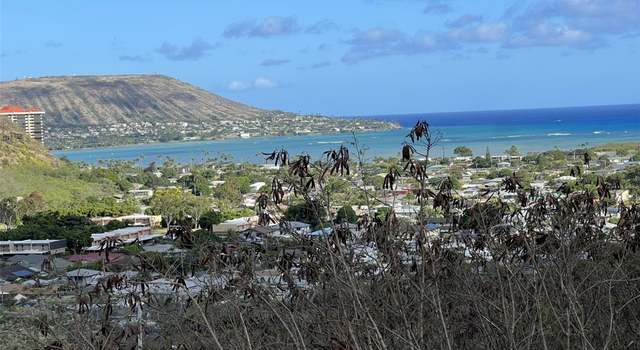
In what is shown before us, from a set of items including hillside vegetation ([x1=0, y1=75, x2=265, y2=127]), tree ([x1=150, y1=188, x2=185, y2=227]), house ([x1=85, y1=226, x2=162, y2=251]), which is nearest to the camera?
house ([x1=85, y1=226, x2=162, y2=251])

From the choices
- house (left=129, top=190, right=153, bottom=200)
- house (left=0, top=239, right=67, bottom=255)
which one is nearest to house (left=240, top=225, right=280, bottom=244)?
house (left=0, top=239, right=67, bottom=255)

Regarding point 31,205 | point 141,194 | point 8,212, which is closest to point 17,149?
point 141,194

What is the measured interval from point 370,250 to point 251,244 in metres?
0.76

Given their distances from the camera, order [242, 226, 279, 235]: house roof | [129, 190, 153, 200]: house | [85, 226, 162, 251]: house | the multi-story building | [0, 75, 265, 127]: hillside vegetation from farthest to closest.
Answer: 1. [0, 75, 265, 127]: hillside vegetation
2. the multi-story building
3. [129, 190, 153, 200]: house
4. [242, 226, 279, 235]: house roof
5. [85, 226, 162, 251]: house

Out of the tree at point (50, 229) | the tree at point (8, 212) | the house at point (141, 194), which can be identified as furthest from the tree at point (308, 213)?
the house at point (141, 194)

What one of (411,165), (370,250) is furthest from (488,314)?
(370,250)

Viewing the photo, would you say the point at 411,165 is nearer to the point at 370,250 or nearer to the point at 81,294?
the point at 370,250

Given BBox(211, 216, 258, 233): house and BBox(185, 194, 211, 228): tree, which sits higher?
BBox(211, 216, 258, 233): house

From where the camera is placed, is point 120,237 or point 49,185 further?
point 49,185

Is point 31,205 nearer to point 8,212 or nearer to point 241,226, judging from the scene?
point 8,212

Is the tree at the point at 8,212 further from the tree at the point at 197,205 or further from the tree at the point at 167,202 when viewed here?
the tree at the point at 197,205

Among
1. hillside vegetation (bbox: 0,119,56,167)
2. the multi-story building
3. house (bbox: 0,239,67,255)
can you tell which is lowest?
house (bbox: 0,239,67,255)

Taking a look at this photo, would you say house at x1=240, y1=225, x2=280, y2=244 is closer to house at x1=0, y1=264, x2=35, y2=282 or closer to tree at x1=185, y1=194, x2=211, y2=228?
house at x1=0, y1=264, x2=35, y2=282

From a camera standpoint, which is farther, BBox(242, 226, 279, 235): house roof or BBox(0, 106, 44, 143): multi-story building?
BBox(0, 106, 44, 143): multi-story building
